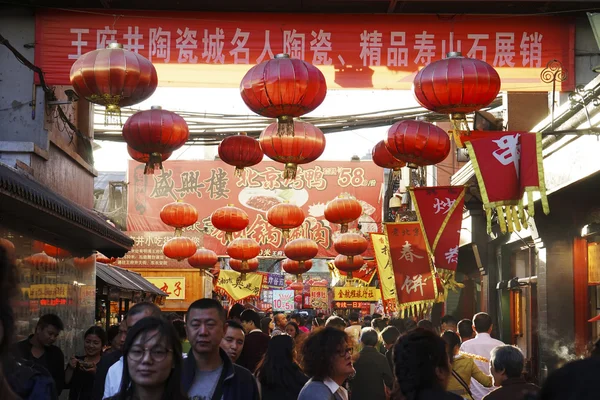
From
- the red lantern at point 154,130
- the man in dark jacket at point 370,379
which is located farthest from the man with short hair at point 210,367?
the red lantern at point 154,130

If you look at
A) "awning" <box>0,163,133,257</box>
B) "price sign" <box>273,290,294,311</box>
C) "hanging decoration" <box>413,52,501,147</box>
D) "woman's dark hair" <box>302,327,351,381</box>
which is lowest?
"price sign" <box>273,290,294,311</box>

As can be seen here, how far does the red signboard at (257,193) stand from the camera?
25359 mm

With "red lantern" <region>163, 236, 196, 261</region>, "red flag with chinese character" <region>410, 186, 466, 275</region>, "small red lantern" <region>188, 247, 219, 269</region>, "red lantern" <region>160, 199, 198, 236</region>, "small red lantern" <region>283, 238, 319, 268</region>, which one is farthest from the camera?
"small red lantern" <region>188, 247, 219, 269</region>

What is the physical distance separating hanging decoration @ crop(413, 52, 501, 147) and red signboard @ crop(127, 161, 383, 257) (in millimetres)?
15630

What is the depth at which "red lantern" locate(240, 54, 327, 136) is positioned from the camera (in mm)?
9625

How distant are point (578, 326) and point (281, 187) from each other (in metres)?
13.0

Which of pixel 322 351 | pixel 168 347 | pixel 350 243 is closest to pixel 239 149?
pixel 350 243

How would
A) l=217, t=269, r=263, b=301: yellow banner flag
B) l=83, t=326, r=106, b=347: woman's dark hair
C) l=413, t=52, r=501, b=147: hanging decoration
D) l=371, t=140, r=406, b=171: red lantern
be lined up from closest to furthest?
l=83, t=326, r=106, b=347: woman's dark hair → l=413, t=52, r=501, b=147: hanging decoration → l=371, t=140, r=406, b=171: red lantern → l=217, t=269, r=263, b=301: yellow banner flag

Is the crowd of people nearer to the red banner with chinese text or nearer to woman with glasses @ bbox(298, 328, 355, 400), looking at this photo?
woman with glasses @ bbox(298, 328, 355, 400)

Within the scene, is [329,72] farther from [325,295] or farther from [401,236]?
[325,295]

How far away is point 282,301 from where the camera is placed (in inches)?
2163

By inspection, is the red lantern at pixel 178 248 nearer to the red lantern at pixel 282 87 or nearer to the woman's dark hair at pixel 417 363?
the red lantern at pixel 282 87

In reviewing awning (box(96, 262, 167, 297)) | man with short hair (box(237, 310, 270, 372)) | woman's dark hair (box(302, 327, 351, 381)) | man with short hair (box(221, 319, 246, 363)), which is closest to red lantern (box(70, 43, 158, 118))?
man with short hair (box(237, 310, 270, 372))

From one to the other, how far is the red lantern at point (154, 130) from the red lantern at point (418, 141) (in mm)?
2745
